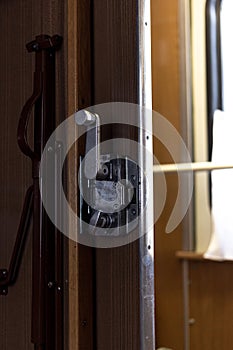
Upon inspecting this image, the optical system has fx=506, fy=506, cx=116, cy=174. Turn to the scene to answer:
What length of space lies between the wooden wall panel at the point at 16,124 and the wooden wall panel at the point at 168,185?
997 millimetres

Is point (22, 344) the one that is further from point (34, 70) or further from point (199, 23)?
point (199, 23)

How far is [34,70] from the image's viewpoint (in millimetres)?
928

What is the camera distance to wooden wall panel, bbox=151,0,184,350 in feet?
6.34

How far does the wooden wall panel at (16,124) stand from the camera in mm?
912

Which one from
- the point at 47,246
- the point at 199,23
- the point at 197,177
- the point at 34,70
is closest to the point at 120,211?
the point at 47,246

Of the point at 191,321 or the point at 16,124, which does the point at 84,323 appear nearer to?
the point at 16,124

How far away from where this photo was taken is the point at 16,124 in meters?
0.97

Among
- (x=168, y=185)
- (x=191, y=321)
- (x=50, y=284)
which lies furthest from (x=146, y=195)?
(x=191, y=321)

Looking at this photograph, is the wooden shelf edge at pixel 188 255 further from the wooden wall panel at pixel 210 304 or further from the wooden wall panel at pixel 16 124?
the wooden wall panel at pixel 16 124

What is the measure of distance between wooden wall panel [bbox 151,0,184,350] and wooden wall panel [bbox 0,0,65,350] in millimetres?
997

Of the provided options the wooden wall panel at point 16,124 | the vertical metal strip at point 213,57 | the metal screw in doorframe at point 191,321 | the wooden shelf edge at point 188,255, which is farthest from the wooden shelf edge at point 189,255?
the wooden wall panel at point 16,124

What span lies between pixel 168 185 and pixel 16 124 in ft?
3.44

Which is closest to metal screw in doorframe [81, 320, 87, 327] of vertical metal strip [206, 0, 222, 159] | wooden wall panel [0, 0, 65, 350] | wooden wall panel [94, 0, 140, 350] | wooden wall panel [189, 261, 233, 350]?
wooden wall panel [94, 0, 140, 350]

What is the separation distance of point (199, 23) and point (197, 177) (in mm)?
588
